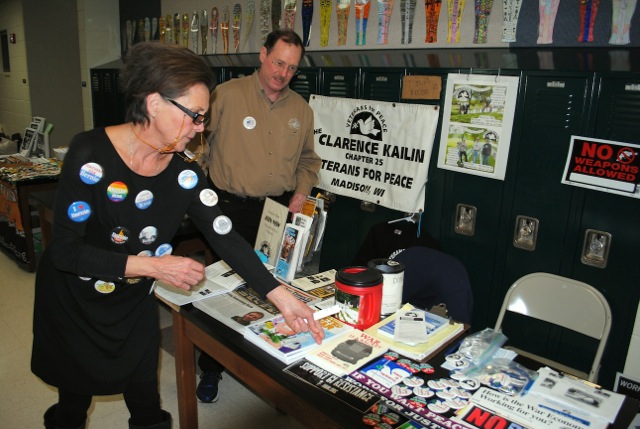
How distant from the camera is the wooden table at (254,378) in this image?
1194mm

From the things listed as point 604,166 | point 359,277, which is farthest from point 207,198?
point 604,166

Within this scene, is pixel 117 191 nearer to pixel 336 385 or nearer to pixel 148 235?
pixel 148 235

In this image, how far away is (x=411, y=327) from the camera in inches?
60.5

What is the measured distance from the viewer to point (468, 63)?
7.94 ft

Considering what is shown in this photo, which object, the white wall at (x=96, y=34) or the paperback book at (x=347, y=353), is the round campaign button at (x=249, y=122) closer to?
the paperback book at (x=347, y=353)

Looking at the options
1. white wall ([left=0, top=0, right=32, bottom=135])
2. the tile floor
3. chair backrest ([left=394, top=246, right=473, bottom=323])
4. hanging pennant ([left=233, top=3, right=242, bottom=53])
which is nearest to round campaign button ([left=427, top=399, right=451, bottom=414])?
chair backrest ([left=394, top=246, right=473, bottom=323])

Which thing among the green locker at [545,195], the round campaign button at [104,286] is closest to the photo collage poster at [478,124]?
the green locker at [545,195]

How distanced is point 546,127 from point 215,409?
2.03 meters

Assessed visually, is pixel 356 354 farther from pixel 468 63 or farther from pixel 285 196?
pixel 468 63

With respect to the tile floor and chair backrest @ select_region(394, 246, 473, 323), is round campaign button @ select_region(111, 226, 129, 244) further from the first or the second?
the tile floor

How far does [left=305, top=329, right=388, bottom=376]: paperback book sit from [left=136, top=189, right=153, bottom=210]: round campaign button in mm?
631

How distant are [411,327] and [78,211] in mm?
1014

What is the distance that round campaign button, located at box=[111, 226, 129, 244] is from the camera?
136 centimetres

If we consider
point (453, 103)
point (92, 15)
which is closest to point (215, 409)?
point (453, 103)
